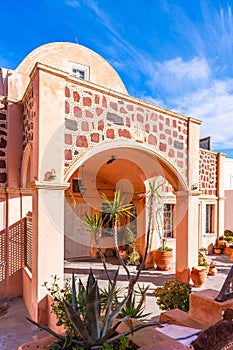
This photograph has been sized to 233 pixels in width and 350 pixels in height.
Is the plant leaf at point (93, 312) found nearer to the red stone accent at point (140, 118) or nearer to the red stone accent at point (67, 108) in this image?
the red stone accent at point (67, 108)

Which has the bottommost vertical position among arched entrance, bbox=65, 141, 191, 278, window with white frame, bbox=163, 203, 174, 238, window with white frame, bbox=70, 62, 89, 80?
window with white frame, bbox=163, 203, 174, 238

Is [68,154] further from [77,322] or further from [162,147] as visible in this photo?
[77,322]

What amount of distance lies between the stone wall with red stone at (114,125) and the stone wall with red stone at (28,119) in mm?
815

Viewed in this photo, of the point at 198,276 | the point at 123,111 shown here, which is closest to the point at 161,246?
the point at 198,276

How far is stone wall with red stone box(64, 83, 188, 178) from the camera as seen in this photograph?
222 inches

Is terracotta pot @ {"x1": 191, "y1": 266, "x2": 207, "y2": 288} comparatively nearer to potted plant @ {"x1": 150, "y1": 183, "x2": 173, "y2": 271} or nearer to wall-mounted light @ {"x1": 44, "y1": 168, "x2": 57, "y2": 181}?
potted plant @ {"x1": 150, "y1": 183, "x2": 173, "y2": 271}

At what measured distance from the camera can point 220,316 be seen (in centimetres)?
351

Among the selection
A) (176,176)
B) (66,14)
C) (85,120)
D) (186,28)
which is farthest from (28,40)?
(176,176)

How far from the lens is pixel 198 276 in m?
7.33

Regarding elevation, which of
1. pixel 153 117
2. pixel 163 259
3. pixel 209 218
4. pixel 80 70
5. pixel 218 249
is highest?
pixel 80 70

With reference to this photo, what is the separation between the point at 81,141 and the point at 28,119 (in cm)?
139

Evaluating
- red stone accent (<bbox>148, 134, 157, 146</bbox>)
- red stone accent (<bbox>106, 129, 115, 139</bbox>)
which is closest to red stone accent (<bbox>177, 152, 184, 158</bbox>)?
red stone accent (<bbox>148, 134, 157, 146</bbox>)

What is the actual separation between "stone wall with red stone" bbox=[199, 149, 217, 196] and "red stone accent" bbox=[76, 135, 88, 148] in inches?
281

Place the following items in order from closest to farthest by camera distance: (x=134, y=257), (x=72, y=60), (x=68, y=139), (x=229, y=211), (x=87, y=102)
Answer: (x=68, y=139) → (x=87, y=102) → (x=72, y=60) → (x=134, y=257) → (x=229, y=211)
